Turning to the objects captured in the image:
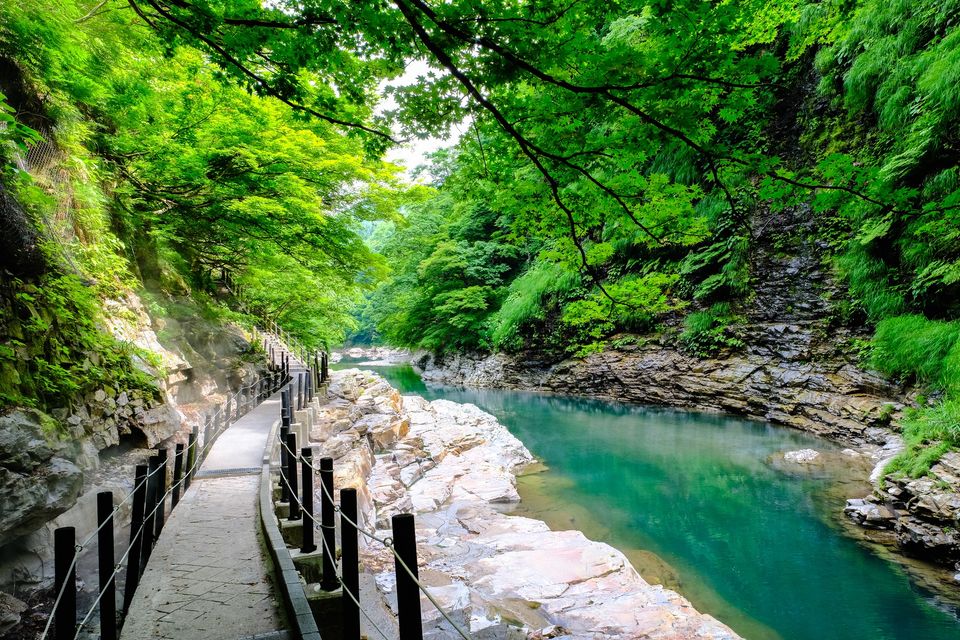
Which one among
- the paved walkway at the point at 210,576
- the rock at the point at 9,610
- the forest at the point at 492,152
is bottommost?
the rock at the point at 9,610

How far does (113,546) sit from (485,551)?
4877mm

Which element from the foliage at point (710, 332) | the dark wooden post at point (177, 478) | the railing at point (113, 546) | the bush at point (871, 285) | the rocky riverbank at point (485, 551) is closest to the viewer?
the railing at point (113, 546)

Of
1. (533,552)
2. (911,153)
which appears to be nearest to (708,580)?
(533,552)

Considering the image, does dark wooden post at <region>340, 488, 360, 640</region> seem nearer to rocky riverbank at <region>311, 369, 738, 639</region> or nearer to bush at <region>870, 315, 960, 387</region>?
rocky riverbank at <region>311, 369, 738, 639</region>

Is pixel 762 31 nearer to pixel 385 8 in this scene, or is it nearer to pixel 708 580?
pixel 385 8

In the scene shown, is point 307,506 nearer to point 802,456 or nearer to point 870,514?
point 870,514

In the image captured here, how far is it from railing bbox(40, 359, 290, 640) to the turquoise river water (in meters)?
5.94

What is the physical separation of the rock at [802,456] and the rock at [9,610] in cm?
1323

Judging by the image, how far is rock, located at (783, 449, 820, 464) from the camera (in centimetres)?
1077

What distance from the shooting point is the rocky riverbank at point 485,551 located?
203 inches

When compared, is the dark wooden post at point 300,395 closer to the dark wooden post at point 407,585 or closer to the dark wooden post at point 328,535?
the dark wooden post at point 328,535

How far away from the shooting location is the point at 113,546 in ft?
11.7

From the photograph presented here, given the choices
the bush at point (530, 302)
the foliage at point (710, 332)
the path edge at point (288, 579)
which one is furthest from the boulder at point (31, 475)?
the bush at point (530, 302)

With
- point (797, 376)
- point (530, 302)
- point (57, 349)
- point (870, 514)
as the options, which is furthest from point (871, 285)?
point (57, 349)
